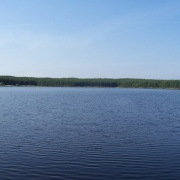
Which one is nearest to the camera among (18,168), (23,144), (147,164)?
(18,168)

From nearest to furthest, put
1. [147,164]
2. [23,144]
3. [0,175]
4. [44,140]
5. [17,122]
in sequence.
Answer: [0,175]
[147,164]
[23,144]
[44,140]
[17,122]

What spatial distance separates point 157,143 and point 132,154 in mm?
4824

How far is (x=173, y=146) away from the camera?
81.7 feet

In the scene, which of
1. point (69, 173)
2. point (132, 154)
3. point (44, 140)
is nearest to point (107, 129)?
point (44, 140)

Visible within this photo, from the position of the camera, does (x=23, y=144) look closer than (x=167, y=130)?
Yes

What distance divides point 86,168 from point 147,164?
3936 mm

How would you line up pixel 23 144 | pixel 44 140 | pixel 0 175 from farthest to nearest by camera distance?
1. pixel 44 140
2. pixel 23 144
3. pixel 0 175

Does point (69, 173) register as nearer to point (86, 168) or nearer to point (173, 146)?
point (86, 168)

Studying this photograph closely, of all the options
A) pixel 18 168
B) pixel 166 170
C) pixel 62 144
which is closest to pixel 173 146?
pixel 166 170

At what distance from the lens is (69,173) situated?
1759cm

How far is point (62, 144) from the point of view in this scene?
24844 millimetres

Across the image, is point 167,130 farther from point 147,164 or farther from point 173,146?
point 147,164

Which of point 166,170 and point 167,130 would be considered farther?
point 167,130

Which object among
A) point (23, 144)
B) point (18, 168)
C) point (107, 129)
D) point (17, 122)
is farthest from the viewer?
point (17, 122)
